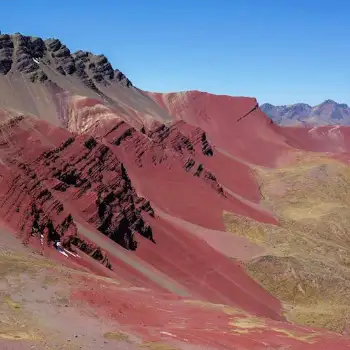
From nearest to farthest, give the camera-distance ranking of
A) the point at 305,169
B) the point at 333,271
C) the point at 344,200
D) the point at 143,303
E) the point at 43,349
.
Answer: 1. the point at 43,349
2. the point at 143,303
3. the point at 333,271
4. the point at 344,200
5. the point at 305,169

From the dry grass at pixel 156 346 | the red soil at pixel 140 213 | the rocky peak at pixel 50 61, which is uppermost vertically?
the rocky peak at pixel 50 61

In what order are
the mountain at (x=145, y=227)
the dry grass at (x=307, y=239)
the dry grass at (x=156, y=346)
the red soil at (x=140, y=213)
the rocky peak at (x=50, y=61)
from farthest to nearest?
the rocky peak at (x=50, y=61), the dry grass at (x=307, y=239), the red soil at (x=140, y=213), the mountain at (x=145, y=227), the dry grass at (x=156, y=346)

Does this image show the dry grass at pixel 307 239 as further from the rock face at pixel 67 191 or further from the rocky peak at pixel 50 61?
the rocky peak at pixel 50 61

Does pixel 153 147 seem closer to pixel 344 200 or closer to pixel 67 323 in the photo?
pixel 344 200

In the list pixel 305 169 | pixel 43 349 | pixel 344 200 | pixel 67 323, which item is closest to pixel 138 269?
pixel 67 323

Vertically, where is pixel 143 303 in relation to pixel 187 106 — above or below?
below

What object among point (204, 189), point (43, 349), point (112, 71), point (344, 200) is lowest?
point (43, 349)

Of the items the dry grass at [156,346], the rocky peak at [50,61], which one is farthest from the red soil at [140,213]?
the rocky peak at [50,61]
